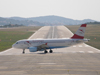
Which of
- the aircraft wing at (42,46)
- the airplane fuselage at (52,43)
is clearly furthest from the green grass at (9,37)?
the aircraft wing at (42,46)

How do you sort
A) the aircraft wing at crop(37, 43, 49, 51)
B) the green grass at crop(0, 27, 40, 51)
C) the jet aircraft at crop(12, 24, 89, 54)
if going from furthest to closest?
the green grass at crop(0, 27, 40, 51) < the jet aircraft at crop(12, 24, 89, 54) < the aircraft wing at crop(37, 43, 49, 51)

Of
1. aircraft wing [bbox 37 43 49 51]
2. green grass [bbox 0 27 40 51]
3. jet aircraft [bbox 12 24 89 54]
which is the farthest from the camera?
green grass [bbox 0 27 40 51]

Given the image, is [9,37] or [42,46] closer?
[42,46]

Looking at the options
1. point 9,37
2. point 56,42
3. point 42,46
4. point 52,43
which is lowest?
point 9,37

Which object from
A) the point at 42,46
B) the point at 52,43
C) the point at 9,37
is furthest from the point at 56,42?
the point at 9,37

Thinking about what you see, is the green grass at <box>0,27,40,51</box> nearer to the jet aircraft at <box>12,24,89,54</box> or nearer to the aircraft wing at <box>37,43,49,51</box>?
the jet aircraft at <box>12,24,89,54</box>

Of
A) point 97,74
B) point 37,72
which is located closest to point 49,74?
point 37,72

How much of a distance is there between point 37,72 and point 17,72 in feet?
8.77

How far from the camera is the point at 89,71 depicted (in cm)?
2550

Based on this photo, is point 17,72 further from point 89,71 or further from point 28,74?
point 89,71

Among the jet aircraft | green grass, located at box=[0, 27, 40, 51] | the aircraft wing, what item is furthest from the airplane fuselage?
green grass, located at box=[0, 27, 40, 51]

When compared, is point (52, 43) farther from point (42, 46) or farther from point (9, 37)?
point (9, 37)

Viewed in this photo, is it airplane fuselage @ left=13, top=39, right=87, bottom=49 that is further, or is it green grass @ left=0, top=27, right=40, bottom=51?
green grass @ left=0, top=27, right=40, bottom=51

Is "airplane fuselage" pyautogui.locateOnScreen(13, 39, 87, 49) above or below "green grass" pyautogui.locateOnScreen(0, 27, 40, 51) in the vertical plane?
above
